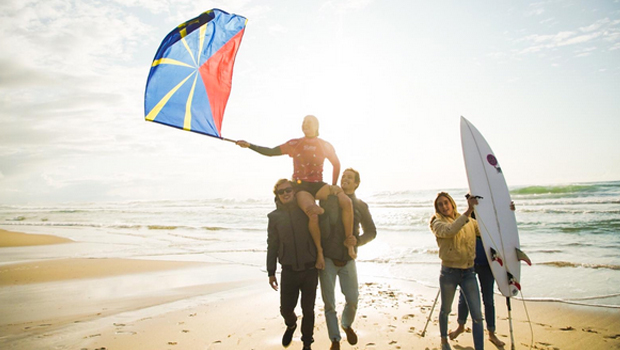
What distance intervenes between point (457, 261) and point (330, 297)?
4.74 feet

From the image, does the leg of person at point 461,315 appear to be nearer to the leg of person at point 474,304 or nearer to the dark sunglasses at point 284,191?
the leg of person at point 474,304

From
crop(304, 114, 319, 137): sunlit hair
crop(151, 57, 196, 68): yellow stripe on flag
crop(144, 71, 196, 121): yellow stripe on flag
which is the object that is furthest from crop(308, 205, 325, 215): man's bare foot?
crop(151, 57, 196, 68): yellow stripe on flag

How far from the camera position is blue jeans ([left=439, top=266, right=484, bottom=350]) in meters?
3.95

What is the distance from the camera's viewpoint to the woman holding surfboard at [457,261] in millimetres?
3967

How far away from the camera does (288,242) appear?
4.11m

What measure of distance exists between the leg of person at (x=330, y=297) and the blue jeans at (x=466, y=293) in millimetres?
1213

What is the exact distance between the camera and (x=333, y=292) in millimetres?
4180

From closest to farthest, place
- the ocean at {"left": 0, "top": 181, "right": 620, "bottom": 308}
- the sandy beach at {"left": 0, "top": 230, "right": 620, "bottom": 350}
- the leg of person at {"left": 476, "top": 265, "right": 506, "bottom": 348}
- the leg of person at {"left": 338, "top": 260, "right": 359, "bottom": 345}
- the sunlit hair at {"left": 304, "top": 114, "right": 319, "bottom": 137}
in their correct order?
1. the leg of person at {"left": 338, "top": 260, "right": 359, "bottom": 345}
2. the sunlit hair at {"left": 304, "top": 114, "right": 319, "bottom": 137}
3. the leg of person at {"left": 476, "top": 265, "right": 506, "bottom": 348}
4. the sandy beach at {"left": 0, "top": 230, "right": 620, "bottom": 350}
5. the ocean at {"left": 0, "top": 181, "right": 620, "bottom": 308}

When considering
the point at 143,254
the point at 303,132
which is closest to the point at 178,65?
the point at 303,132

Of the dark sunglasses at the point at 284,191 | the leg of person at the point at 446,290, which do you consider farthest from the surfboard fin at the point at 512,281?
the dark sunglasses at the point at 284,191

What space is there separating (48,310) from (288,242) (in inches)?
213

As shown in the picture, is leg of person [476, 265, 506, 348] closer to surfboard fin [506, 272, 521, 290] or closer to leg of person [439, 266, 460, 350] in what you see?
surfboard fin [506, 272, 521, 290]

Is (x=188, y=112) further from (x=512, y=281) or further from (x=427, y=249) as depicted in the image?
(x=427, y=249)

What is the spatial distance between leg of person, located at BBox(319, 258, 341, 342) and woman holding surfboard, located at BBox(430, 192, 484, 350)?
3.96 feet
